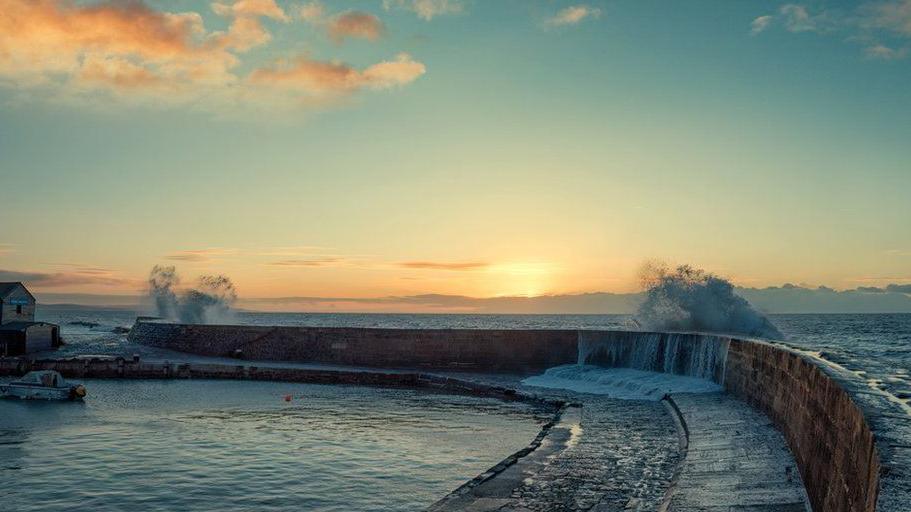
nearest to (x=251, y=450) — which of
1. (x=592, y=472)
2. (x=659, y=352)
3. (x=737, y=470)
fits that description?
(x=592, y=472)

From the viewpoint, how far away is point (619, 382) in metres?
28.6

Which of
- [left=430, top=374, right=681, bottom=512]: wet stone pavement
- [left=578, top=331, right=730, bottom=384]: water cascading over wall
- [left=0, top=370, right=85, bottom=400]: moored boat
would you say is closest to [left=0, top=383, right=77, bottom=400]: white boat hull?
[left=0, top=370, right=85, bottom=400]: moored boat

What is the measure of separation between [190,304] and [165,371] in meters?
47.7

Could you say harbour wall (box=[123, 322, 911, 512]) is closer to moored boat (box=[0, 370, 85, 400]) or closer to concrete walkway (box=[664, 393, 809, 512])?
concrete walkway (box=[664, 393, 809, 512])

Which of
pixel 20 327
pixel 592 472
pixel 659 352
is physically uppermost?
pixel 20 327

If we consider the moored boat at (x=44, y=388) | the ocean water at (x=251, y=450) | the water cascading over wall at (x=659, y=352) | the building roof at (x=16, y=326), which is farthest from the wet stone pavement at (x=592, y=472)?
the building roof at (x=16, y=326)

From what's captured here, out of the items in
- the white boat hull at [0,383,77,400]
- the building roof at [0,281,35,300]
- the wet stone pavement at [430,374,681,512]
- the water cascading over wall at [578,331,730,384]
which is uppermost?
the building roof at [0,281,35,300]

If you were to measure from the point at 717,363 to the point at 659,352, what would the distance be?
5.37 metres

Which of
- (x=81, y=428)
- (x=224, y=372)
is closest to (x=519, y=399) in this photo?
(x=81, y=428)

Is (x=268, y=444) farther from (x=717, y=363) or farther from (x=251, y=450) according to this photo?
(x=717, y=363)

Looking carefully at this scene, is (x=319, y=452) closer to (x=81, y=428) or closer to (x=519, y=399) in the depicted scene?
(x=81, y=428)

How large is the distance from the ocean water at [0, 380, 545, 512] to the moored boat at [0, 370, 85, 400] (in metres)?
0.71

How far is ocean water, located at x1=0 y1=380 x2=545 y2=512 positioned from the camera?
1348cm

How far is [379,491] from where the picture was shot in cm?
1387
